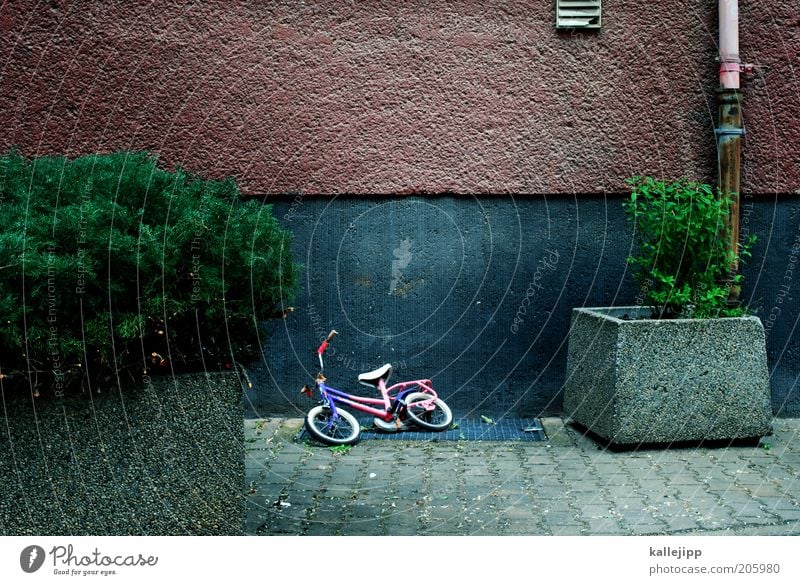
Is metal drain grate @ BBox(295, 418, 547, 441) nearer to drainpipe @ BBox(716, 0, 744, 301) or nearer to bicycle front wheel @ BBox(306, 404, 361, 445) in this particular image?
bicycle front wheel @ BBox(306, 404, 361, 445)

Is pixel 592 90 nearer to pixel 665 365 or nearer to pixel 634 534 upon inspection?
pixel 665 365

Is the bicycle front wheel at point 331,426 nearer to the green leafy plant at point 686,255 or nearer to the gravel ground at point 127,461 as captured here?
the green leafy plant at point 686,255

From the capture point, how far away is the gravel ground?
338 cm

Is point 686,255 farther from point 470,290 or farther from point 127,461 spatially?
point 127,461

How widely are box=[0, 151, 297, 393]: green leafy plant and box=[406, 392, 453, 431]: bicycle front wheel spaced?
2.32 metres

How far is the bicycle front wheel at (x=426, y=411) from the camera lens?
620 centimetres

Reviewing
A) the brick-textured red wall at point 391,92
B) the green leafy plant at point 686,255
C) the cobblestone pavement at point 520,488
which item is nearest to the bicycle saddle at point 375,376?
the cobblestone pavement at point 520,488

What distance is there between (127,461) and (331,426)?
8.43 ft

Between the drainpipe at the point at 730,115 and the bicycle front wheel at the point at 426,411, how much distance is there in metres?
2.05

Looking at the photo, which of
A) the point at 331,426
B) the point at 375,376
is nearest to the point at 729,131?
the point at 375,376

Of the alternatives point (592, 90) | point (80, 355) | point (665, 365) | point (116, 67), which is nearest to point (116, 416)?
point (80, 355)

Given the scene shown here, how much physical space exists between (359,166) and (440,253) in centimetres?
83

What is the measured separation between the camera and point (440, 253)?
259 inches

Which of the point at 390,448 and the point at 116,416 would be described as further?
the point at 390,448
